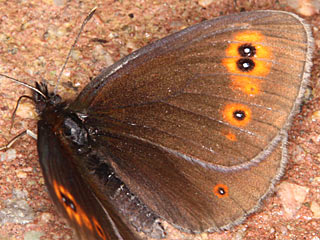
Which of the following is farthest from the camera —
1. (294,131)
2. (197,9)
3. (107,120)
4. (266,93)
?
(197,9)

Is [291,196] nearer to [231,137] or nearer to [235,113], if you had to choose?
[231,137]

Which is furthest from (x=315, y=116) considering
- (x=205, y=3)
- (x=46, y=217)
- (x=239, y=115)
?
(x=46, y=217)

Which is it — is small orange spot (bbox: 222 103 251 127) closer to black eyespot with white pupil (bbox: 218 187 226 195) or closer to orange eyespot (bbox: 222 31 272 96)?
orange eyespot (bbox: 222 31 272 96)

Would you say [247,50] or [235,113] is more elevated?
[247,50]

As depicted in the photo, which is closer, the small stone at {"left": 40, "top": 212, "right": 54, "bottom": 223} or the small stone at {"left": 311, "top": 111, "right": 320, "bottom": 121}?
the small stone at {"left": 40, "top": 212, "right": 54, "bottom": 223}

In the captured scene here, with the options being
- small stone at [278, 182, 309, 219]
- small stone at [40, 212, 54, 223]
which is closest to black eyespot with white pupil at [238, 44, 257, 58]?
small stone at [278, 182, 309, 219]

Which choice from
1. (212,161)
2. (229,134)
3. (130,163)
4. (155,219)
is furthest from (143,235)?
(229,134)

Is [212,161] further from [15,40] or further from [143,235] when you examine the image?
[15,40]
